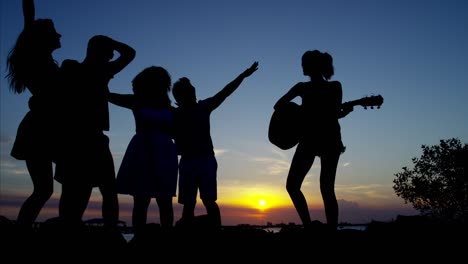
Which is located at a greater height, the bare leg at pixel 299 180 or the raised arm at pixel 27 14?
the raised arm at pixel 27 14

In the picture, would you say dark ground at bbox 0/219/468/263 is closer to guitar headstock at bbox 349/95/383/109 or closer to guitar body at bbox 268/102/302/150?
guitar body at bbox 268/102/302/150

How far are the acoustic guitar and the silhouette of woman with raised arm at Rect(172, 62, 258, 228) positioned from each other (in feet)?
3.24

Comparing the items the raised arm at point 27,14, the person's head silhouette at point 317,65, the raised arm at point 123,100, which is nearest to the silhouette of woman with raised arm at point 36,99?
the raised arm at point 27,14

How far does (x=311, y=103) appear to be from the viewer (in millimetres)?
5344

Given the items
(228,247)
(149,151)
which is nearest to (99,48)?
(149,151)

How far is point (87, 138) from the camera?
4.41 meters

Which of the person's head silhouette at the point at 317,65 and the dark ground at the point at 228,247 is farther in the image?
the person's head silhouette at the point at 317,65

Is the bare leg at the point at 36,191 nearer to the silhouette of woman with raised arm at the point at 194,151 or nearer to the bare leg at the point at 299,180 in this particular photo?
the silhouette of woman with raised arm at the point at 194,151

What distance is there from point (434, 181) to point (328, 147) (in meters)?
40.7

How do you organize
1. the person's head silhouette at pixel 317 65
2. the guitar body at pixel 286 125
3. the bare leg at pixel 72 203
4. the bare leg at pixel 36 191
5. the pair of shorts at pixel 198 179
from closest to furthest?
1. the bare leg at pixel 36 191
2. the bare leg at pixel 72 203
3. the person's head silhouette at pixel 317 65
4. the guitar body at pixel 286 125
5. the pair of shorts at pixel 198 179

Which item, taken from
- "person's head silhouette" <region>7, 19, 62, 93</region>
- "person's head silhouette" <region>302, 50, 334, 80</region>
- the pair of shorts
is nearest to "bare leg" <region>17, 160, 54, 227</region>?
"person's head silhouette" <region>7, 19, 62, 93</region>

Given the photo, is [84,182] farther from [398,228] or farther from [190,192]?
[398,228]

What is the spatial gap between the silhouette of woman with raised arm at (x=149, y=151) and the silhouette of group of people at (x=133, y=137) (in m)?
0.01

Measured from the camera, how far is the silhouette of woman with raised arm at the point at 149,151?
508 cm
